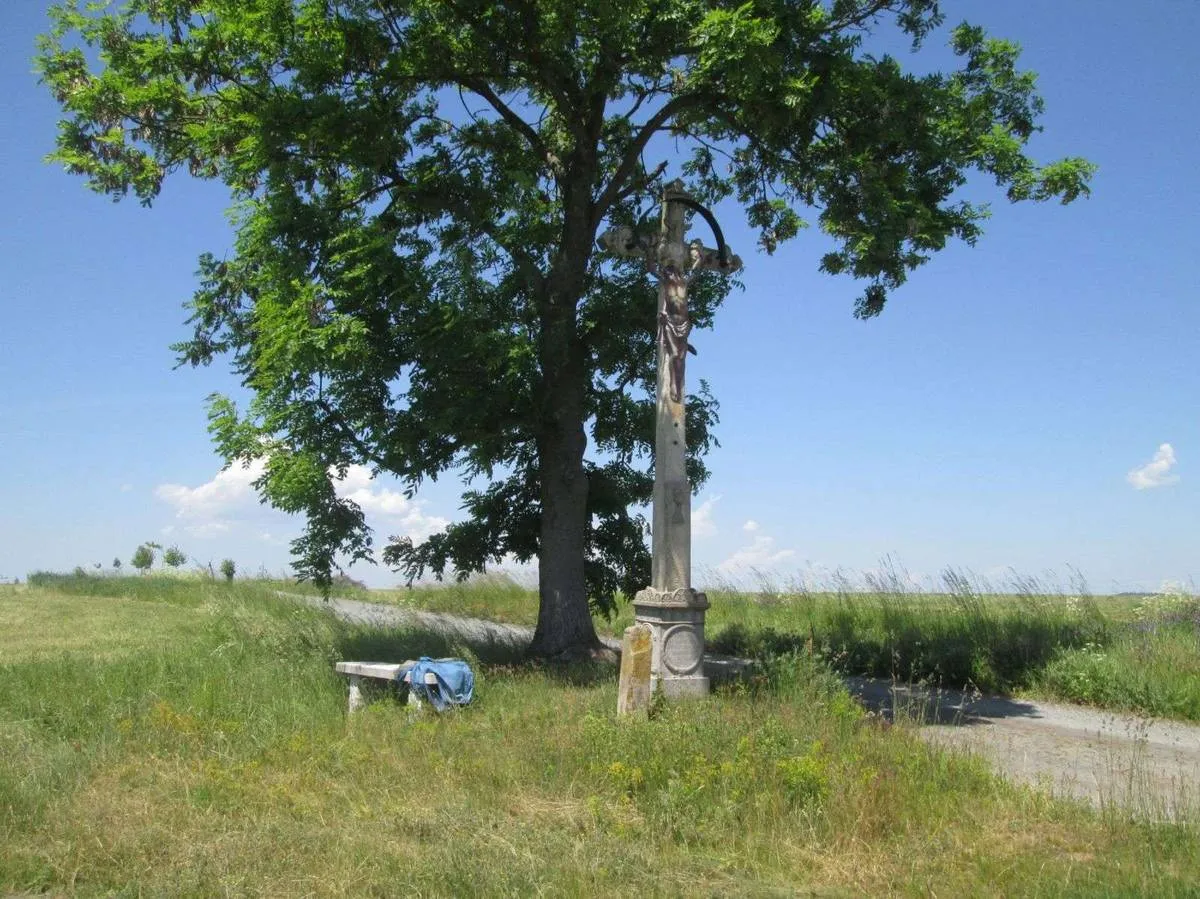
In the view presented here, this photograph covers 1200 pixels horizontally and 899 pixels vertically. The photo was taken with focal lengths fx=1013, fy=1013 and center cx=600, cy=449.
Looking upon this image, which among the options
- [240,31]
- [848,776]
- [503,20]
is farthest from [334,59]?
[848,776]

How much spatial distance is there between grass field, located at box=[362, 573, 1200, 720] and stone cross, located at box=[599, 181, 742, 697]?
48.7 inches

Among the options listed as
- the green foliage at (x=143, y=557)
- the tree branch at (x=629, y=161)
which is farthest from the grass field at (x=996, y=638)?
the green foliage at (x=143, y=557)

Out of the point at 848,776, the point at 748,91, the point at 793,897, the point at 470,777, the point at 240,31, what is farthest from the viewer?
the point at 240,31

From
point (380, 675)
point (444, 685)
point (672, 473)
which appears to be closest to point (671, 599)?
point (672, 473)

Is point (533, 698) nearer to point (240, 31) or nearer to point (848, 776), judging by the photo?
point (848, 776)

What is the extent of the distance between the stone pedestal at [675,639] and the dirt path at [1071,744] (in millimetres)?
1790

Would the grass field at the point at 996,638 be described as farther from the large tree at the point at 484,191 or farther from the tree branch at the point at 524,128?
the tree branch at the point at 524,128

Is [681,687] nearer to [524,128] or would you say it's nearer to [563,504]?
[563,504]

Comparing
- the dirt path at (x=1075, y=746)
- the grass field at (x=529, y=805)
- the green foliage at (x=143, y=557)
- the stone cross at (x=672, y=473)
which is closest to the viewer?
the grass field at (x=529, y=805)

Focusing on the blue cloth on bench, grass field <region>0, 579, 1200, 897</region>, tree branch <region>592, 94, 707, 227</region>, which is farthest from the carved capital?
tree branch <region>592, 94, 707, 227</region>

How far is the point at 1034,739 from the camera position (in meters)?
9.35

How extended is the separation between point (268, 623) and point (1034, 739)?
9789 mm

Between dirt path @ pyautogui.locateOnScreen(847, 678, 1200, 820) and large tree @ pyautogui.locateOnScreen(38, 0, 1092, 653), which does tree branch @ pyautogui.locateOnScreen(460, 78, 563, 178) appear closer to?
large tree @ pyautogui.locateOnScreen(38, 0, 1092, 653)

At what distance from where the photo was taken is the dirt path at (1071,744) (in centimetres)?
680
